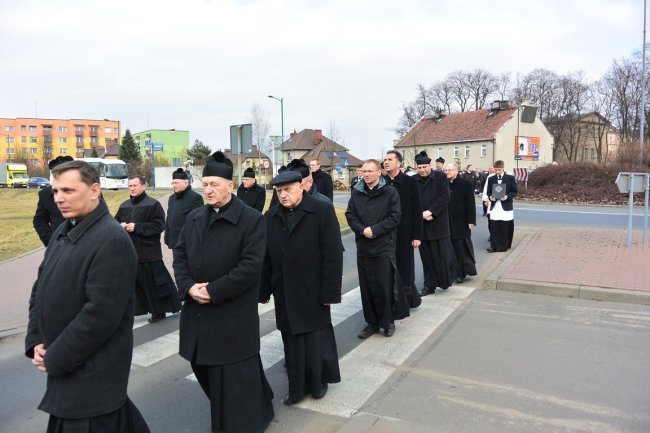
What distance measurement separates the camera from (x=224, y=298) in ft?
10.9

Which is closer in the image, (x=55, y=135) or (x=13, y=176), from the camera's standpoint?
(x=13, y=176)

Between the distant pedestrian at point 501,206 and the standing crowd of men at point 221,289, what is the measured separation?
18.6 ft

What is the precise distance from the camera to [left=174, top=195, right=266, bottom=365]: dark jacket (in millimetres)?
3385

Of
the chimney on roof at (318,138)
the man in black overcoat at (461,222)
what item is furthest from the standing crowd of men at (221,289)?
the chimney on roof at (318,138)

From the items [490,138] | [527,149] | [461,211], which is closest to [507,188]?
[461,211]

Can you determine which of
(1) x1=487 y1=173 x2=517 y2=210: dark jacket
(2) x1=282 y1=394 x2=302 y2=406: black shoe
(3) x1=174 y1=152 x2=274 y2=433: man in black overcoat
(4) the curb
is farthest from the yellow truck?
(3) x1=174 y1=152 x2=274 y2=433: man in black overcoat

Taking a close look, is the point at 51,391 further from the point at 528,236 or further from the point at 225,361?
the point at 528,236

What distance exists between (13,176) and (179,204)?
68.5m

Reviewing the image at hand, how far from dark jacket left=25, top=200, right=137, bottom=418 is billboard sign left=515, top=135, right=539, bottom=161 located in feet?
A: 183

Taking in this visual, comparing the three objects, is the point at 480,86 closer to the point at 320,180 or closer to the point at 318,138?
the point at 318,138

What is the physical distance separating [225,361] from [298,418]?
3.07 feet

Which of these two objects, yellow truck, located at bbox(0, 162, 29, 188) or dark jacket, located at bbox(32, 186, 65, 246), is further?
yellow truck, located at bbox(0, 162, 29, 188)

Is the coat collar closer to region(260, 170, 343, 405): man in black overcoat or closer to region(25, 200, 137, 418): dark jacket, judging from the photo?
region(25, 200, 137, 418): dark jacket

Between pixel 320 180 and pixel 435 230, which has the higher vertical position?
pixel 320 180
